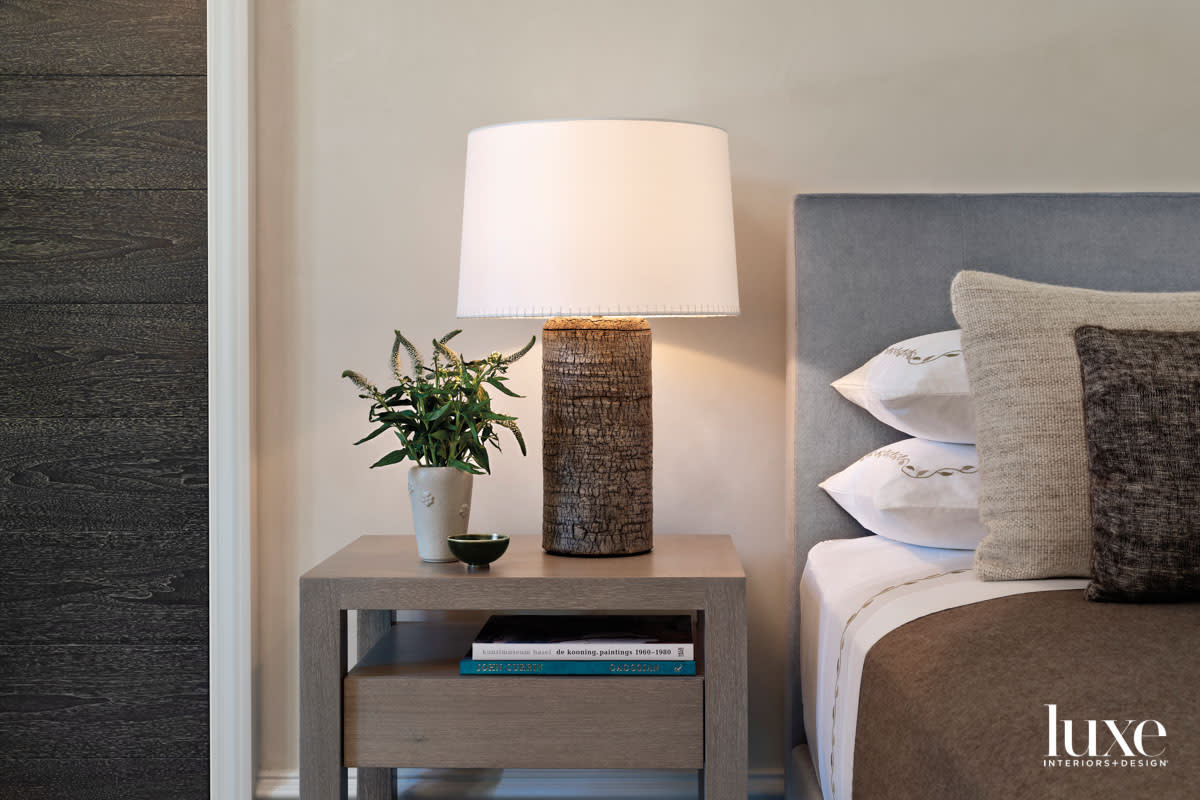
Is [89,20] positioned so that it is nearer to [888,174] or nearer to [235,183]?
[235,183]

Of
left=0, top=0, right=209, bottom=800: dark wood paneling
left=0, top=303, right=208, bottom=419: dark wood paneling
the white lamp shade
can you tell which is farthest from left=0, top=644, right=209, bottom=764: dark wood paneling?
the white lamp shade

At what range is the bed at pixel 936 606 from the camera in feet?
2.85

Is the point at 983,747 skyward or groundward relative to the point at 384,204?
groundward

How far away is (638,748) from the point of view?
1.43 metres

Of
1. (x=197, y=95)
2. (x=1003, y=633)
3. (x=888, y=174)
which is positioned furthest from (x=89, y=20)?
(x=1003, y=633)

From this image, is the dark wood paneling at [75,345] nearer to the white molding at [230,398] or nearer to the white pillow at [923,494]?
the white molding at [230,398]

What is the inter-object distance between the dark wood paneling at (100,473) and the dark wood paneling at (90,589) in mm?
24

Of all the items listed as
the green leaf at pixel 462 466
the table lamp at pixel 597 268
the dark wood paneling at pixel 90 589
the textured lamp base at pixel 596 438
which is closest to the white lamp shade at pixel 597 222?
the table lamp at pixel 597 268

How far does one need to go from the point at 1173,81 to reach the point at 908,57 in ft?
1.54

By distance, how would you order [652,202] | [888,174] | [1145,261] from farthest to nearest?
[888,174], [1145,261], [652,202]

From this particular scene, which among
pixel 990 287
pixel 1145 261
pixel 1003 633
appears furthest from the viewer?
pixel 1145 261

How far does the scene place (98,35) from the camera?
189cm

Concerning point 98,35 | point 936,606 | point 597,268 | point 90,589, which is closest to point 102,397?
point 90,589

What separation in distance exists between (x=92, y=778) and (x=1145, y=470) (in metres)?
1.81
